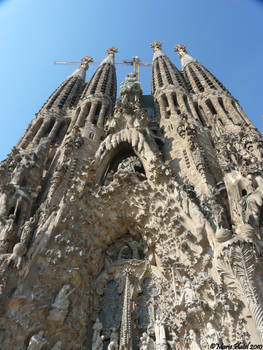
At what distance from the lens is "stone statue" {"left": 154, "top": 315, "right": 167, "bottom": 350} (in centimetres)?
674

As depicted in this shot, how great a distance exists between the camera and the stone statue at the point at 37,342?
6.27m

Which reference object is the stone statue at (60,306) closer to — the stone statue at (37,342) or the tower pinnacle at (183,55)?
the stone statue at (37,342)

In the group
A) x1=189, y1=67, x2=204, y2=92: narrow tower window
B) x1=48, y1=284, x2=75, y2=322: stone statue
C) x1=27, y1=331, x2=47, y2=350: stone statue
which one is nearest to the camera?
x1=27, y1=331, x2=47, y2=350: stone statue

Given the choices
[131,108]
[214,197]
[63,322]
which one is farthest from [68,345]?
[131,108]

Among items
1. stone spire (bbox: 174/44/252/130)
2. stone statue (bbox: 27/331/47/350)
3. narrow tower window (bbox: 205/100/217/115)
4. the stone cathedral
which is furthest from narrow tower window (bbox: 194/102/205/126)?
stone statue (bbox: 27/331/47/350)

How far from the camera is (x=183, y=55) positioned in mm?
27453

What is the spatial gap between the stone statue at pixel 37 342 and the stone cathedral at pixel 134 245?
1.1 inches

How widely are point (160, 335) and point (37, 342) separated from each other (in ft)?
8.75

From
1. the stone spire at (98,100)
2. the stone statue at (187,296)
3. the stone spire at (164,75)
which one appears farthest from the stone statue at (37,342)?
the stone spire at (164,75)

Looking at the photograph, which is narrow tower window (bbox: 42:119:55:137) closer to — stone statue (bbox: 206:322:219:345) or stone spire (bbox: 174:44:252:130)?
stone spire (bbox: 174:44:252:130)

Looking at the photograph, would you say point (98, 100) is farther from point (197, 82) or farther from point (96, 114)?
point (197, 82)

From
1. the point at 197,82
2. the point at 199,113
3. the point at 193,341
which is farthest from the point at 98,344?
the point at 197,82

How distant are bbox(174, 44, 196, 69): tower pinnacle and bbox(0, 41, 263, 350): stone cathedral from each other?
14.0 meters

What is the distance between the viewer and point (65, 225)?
27.6 feet
